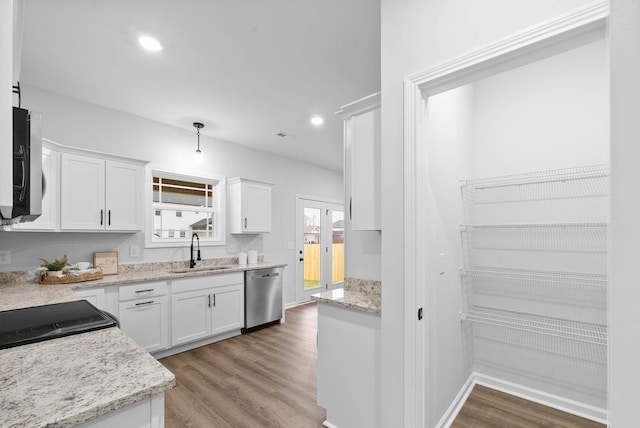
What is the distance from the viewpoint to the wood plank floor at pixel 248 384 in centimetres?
227

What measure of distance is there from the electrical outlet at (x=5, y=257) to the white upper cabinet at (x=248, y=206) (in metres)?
2.36

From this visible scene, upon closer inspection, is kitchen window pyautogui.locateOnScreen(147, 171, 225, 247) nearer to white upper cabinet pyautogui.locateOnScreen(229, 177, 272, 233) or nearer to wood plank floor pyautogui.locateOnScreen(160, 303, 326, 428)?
white upper cabinet pyautogui.locateOnScreen(229, 177, 272, 233)

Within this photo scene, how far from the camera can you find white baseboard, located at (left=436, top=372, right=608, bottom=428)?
2.20 meters

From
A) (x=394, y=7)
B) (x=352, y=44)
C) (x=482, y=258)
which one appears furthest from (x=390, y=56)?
(x=482, y=258)

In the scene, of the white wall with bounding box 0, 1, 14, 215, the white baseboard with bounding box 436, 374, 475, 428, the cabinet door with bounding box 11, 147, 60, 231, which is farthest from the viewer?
the cabinet door with bounding box 11, 147, 60, 231

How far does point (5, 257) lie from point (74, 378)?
2.82 m

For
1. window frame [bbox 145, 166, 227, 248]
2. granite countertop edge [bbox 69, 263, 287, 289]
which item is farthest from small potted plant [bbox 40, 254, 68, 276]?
window frame [bbox 145, 166, 227, 248]

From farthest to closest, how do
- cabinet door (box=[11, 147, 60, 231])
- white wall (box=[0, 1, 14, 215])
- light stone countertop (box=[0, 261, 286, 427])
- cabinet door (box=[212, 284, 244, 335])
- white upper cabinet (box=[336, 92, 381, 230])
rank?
cabinet door (box=[212, 284, 244, 335]) → cabinet door (box=[11, 147, 60, 231]) → white upper cabinet (box=[336, 92, 381, 230]) → light stone countertop (box=[0, 261, 286, 427]) → white wall (box=[0, 1, 14, 215])

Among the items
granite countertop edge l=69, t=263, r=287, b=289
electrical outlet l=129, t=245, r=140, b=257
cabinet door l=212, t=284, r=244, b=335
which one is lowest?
cabinet door l=212, t=284, r=244, b=335

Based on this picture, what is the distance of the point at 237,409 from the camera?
238 centimetres

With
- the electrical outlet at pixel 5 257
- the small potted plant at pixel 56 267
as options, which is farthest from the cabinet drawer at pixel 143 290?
the electrical outlet at pixel 5 257

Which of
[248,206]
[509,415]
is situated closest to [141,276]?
[248,206]

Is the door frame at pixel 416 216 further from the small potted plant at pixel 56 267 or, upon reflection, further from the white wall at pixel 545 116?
the small potted plant at pixel 56 267

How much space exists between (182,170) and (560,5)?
406 centimetres
